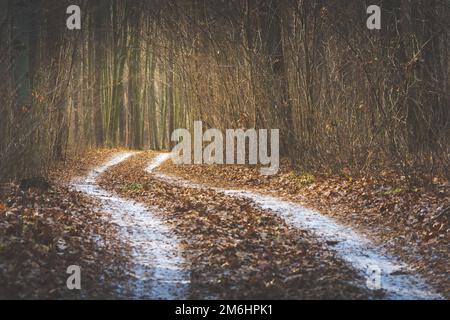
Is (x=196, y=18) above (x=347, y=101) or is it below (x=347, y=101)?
above

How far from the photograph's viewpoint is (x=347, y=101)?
16.3 meters

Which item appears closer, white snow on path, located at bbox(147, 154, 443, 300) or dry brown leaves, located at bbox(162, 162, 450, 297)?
white snow on path, located at bbox(147, 154, 443, 300)

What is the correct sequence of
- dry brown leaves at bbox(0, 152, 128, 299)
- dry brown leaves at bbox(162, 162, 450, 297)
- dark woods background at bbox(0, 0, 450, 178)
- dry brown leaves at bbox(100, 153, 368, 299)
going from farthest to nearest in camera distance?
dark woods background at bbox(0, 0, 450, 178) < dry brown leaves at bbox(162, 162, 450, 297) < dry brown leaves at bbox(100, 153, 368, 299) < dry brown leaves at bbox(0, 152, 128, 299)

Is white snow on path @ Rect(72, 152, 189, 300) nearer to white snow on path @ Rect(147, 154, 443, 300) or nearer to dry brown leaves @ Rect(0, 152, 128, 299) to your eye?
dry brown leaves @ Rect(0, 152, 128, 299)

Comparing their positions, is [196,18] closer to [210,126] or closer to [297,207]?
[210,126]

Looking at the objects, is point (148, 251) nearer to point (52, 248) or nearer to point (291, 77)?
point (52, 248)

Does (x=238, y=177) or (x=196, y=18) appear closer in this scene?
(x=238, y=177)

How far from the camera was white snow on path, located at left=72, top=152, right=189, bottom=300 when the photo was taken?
7.74 meters

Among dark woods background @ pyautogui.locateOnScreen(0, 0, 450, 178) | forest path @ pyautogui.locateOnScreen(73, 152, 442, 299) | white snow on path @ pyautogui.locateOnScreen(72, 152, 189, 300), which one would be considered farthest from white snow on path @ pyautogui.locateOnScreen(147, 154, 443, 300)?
dark woods background @ pyautogui.locateOnScreen(0, 0, 450, 178)

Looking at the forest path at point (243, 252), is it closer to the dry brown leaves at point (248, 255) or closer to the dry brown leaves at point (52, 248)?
the dry brown leaves at point (248, 255)

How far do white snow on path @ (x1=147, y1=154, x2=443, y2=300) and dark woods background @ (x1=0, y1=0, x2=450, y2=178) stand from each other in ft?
8.04

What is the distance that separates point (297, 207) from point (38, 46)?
11893 mm

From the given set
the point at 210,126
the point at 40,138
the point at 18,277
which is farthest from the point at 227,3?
Result: the point at 18,277
